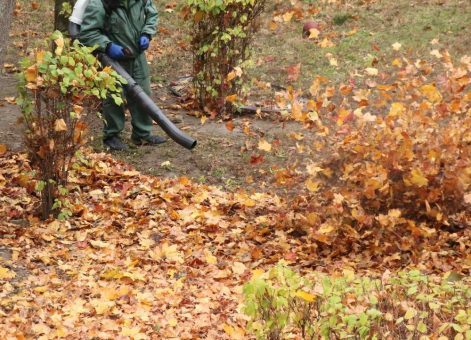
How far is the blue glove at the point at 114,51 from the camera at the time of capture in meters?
7.14

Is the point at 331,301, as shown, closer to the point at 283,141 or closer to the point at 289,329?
the point at 289,329

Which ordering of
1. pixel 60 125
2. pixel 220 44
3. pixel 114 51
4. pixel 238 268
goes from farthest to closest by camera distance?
pixel 220 44
pixel 114 51
pixel 60 125
pixel 238 268

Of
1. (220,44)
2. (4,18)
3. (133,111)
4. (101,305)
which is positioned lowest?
(101,305)

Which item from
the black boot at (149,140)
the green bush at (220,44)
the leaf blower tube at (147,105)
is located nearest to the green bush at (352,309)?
the leaf blower tube at (147,105)

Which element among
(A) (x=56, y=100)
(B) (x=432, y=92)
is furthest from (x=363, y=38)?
(A) (x=56, y=100)

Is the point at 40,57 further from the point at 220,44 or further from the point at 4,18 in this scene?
the point at 220,44

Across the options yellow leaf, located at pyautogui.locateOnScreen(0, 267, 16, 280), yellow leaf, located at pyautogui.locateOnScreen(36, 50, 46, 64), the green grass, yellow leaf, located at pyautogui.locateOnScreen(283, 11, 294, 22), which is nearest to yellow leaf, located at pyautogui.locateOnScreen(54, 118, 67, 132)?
yellow leaf, located at pyautogui.locateOnScreen(36, 50, 46, 64)

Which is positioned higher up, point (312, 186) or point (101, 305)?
point (312, 186)

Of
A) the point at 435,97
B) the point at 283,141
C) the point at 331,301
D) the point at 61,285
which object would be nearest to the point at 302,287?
the point at 331,301

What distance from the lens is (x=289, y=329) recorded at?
3.67 metres

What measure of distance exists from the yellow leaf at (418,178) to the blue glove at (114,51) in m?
3.43

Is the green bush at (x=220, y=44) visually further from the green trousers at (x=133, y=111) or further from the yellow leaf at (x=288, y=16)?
the yellow leaf at (x=288, y=16)

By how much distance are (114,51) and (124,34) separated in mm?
284

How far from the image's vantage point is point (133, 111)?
7.66 metres
